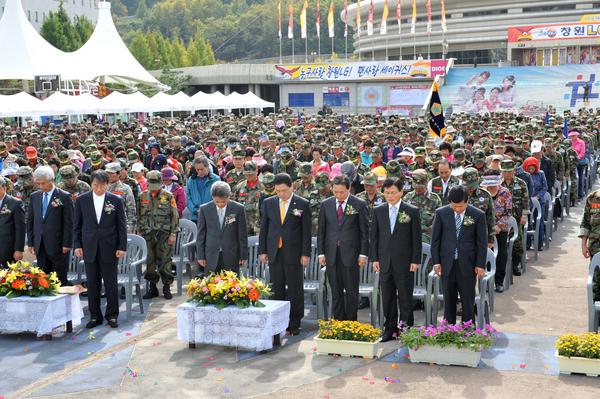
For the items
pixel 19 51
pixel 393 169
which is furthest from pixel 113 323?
pixel 19 51

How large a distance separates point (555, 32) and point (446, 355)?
198ft

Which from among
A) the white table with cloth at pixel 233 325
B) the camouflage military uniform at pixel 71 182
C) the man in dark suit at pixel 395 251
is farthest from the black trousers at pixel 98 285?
the man in dark suit at pixel 395 251

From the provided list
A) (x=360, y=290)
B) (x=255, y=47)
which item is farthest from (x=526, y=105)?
(x=255, y=47)

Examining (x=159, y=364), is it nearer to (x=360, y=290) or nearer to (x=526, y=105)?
(x=360, y=290)

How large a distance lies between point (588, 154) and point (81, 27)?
230 ft

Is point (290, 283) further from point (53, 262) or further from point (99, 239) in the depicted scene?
point (53, 262)

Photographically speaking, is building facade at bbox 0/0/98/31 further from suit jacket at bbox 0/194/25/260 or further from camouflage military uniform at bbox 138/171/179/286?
suit jacket at bbox 0/194/25/260

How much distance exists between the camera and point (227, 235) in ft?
32.6

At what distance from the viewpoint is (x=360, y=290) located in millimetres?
9953

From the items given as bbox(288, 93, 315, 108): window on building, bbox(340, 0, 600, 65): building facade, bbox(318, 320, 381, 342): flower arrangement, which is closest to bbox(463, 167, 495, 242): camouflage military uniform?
bbox(318, 320, 381, 342): flower arrangement

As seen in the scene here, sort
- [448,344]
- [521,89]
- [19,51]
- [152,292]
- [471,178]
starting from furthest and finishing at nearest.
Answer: [521,89] < [19,51] < [152,292] < [471,178] < [448,344]

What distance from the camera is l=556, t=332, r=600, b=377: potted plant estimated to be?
776 centimetres

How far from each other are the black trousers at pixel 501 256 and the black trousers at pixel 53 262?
19.3ft

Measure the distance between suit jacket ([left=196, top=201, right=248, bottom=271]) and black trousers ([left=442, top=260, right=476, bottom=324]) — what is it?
249 centimetres
